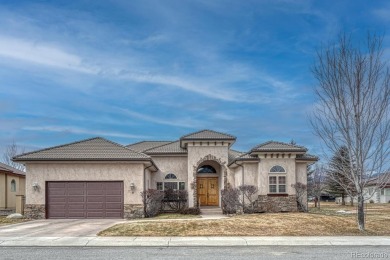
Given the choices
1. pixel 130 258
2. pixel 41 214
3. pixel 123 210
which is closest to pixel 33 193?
pixel 41 214

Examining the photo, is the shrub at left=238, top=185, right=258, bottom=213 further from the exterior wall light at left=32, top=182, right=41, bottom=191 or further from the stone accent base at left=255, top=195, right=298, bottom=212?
the exterior wall light at left=32, top=182, right=41, bottom=191

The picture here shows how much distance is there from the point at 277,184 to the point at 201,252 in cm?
1539

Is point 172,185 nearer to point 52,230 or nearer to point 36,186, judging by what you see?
point 36,186

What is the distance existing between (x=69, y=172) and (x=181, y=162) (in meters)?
9.41

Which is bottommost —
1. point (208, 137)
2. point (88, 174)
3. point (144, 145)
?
point (88, 174)

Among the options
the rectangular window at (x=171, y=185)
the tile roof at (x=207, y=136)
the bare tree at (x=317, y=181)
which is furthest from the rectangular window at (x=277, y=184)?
the bare tree at (x=317, y=181)

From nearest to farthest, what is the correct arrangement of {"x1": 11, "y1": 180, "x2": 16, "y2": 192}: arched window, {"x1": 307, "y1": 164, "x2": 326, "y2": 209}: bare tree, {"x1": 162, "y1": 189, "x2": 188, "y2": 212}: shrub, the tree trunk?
the tree trunk
{"x1": 162, "y1": 189, "x2": 188, "y2": 212}: shrub
{"x1": 11, "y1": 180, "x2": 16, "y2": 192}: arched window
{"x1": 307, "y1": 164, "x2": 326, "y2": 209}: bare tree

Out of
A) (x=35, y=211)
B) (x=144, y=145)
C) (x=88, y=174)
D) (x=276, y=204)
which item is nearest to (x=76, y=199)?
(x=88, y=174)

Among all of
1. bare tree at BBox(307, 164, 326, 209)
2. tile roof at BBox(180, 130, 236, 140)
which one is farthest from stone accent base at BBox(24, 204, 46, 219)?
bare tree at BBox(307, 164, 326, 209)

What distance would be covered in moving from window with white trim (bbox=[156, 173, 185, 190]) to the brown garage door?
22.5 ft

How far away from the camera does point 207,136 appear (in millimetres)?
31328

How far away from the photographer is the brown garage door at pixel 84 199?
25297 mm

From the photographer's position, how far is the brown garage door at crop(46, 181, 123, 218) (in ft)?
83.0

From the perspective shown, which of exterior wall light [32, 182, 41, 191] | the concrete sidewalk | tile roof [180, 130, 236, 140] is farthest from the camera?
tile roof [180, 130, 236, 140]
